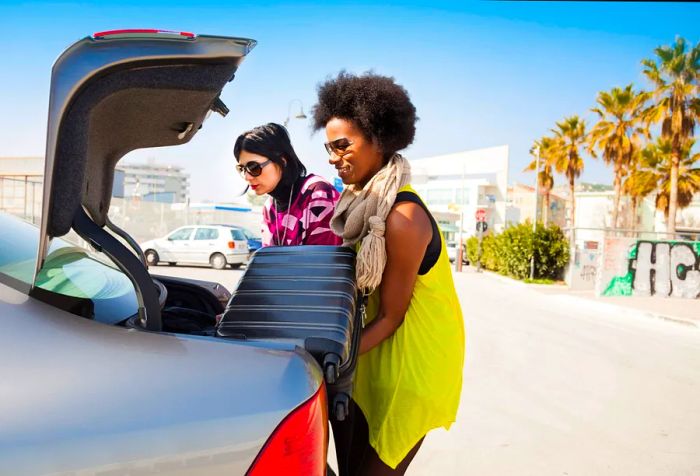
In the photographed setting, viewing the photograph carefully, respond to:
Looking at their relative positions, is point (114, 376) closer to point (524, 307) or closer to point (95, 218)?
point (95, 218)

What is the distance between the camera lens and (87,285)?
167 centimetres

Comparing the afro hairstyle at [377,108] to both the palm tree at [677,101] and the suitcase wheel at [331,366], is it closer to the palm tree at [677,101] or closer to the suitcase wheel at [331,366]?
the suitcase wheel at [331,366]

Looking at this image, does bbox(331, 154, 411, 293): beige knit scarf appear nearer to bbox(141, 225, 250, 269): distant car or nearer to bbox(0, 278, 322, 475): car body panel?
bbox(0, 278, 322, 475): car body panel

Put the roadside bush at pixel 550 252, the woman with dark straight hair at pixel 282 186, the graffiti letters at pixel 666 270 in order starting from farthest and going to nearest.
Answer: the roadside bush at pixel 550 252 → the graffiti letters at pixel 666 270 → the woman with dark straight hair at pixel 282 186

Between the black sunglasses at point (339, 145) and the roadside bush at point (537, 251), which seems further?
the roadside bush at point (537, 251)

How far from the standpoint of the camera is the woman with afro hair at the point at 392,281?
1.76m

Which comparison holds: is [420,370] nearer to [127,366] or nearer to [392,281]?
[392,281]

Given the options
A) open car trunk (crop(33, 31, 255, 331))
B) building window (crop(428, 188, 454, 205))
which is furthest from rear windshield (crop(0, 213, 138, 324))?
building window (crop(428, 188, 454, 205))

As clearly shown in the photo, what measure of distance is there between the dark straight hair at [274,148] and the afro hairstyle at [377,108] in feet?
2.02

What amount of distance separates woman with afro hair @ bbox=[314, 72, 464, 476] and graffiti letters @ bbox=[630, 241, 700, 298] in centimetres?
1584

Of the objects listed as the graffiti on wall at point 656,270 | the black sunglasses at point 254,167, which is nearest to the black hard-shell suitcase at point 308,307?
the black sunglasses at point 254,167

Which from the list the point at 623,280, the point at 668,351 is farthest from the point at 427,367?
the point at 623,280

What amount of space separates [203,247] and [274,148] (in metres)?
15.9

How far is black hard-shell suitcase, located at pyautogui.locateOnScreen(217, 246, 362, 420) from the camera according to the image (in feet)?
5.03
